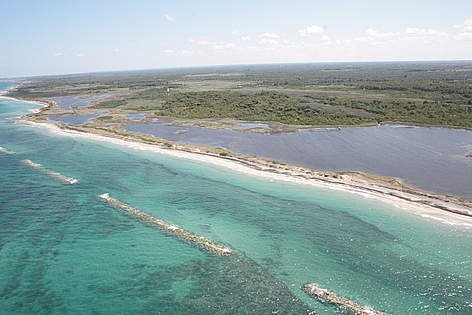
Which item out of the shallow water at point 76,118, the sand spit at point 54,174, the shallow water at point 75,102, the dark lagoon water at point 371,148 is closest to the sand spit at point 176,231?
the sand spit at point 54,174

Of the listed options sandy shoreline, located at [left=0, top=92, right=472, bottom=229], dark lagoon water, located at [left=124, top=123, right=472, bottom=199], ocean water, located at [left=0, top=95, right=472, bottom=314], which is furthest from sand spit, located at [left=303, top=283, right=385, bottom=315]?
dark lagoon water, located at [left=124, top=123, right=472, bottom=199]

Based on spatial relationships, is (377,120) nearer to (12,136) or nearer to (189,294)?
(189,294)

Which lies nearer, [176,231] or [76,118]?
[176,231]

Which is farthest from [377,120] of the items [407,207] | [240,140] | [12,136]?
[12,136]

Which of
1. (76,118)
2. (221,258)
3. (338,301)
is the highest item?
(76,118)

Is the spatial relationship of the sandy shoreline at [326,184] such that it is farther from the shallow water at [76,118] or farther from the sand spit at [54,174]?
the shallow water at [76,118]

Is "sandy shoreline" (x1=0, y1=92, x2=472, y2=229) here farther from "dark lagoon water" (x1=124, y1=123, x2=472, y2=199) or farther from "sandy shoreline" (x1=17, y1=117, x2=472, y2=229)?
"dark lagoon water" (x1=124, y1=123, x2=472, y2=199)

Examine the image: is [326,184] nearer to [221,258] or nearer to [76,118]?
[221,258]

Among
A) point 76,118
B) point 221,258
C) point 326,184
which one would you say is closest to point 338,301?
point 221,258
